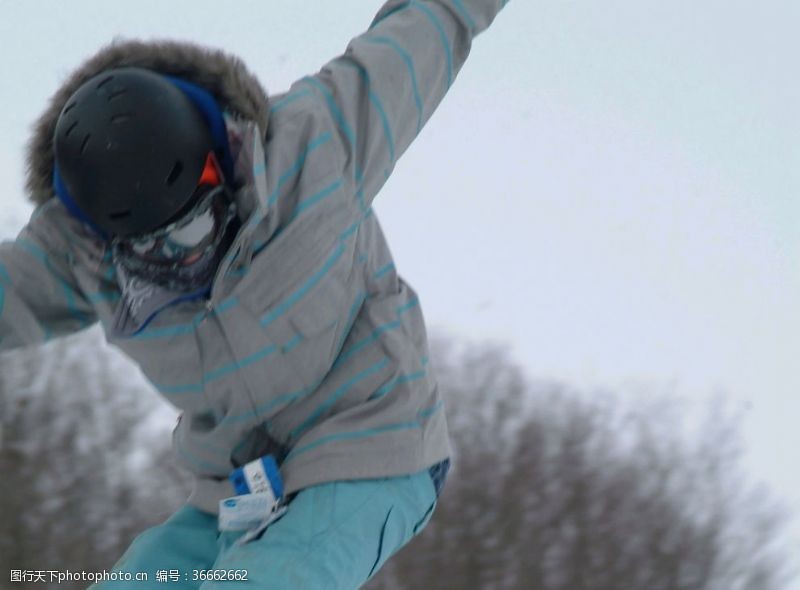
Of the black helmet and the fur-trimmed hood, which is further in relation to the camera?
the fur-trimmed hood

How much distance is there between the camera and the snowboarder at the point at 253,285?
5.71 ft

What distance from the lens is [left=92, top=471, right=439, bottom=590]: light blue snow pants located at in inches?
70.5

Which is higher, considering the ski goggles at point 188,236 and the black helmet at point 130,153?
the black helmet at point 130,153

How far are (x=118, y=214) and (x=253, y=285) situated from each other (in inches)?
9.8

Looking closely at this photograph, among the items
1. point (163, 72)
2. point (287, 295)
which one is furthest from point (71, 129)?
point (287, 295)

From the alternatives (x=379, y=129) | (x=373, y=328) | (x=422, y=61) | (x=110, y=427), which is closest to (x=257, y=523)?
(x=373, y=328)

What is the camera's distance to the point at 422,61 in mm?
2037

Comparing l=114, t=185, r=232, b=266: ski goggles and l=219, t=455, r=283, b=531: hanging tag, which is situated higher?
l=114, t=185, r=232, b=266: ski goggles

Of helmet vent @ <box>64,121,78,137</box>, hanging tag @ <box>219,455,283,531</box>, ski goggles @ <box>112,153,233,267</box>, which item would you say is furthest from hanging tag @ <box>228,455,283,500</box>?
helmet vent @ <box>64,121,78,137</box>

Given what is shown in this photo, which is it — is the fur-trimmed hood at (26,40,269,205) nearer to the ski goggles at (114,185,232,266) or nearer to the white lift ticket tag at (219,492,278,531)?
the ski goggles at (114,185,232,266)

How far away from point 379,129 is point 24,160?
591 millimetres

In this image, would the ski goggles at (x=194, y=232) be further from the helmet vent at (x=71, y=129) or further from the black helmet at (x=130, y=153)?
the helmet vent at (x=71, y=129)

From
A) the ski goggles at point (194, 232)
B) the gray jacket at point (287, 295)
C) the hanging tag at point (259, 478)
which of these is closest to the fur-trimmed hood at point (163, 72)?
the gray jacket at point (287, 295)

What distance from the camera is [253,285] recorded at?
6.01 feet
